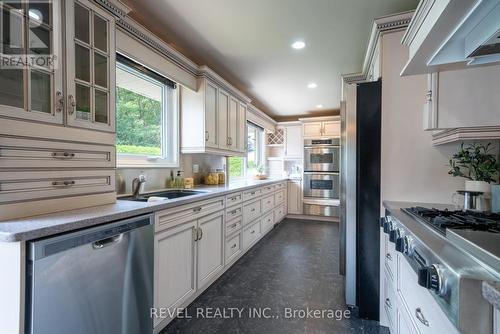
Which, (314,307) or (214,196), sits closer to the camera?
(314,307)

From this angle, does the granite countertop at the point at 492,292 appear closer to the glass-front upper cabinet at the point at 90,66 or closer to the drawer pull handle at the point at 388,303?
the drawer pull handle at the point at 388,303

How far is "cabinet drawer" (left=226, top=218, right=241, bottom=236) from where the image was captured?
2595 mm

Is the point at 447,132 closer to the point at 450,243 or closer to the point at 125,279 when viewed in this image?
the point at 450,243

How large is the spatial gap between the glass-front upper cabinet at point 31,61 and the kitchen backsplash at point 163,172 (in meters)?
0.85

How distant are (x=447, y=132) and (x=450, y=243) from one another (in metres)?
0.95

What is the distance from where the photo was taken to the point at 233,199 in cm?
272

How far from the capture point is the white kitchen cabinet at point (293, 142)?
5.64m

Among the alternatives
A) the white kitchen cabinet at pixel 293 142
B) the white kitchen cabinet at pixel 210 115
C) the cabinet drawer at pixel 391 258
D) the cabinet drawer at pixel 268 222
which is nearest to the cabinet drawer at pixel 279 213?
the cabinet drawer at pixel 268 222

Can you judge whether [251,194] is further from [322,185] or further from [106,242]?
[322,185]

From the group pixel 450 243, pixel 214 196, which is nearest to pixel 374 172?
pixel 450 243

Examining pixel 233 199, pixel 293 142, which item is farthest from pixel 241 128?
pixel 293 142

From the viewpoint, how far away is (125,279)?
133 centimetres

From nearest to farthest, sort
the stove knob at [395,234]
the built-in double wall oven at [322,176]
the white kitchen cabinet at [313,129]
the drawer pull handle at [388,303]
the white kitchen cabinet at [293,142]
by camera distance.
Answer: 1. the stove knob at [395,234]
2. the drawer pull handle at [388,303]
3. the built-in double wall oven at [322,176]
4. the white kitchen cabinet at [313,129]
5. the white kitchen cabinet at [293,142]

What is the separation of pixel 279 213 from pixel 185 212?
3.18 m
